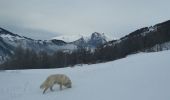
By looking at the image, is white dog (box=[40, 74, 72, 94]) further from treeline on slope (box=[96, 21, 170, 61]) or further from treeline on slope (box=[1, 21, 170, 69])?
treeline on slope (box=[96, 21, 170, 61])

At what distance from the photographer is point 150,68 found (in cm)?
1502

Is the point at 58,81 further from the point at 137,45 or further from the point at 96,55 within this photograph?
the point at 96,55

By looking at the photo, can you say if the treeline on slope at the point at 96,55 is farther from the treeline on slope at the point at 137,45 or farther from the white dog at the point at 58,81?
the white dog at the point at 58,81

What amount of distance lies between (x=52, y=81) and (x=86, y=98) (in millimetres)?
4435

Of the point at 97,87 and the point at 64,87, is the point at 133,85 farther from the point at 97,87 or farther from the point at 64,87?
the point at 64,87

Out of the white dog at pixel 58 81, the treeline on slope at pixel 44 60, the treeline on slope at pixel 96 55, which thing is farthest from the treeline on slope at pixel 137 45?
the white dog at pixel 58 81

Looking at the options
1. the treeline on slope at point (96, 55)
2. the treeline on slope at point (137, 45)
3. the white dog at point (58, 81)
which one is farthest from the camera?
the treeline on slope at point (137, 45)

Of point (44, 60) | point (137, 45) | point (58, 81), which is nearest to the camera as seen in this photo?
point (58, 81)

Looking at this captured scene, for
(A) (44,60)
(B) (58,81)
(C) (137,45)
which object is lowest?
(B) (58,81)

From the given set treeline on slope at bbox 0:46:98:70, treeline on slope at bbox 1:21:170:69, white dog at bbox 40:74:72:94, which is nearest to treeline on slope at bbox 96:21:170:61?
treeline on slope at bbox 1:21:170:69

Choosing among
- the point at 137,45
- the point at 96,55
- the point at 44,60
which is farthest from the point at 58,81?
the point at 96,55

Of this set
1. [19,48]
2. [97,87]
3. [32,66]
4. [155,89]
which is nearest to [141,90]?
[155,89]

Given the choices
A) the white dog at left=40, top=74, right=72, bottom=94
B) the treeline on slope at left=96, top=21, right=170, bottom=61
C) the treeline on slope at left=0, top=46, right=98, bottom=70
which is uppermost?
the treeline on slope at left=96, top=21, right=170, bottom=61

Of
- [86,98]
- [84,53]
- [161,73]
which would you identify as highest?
[84,53]
